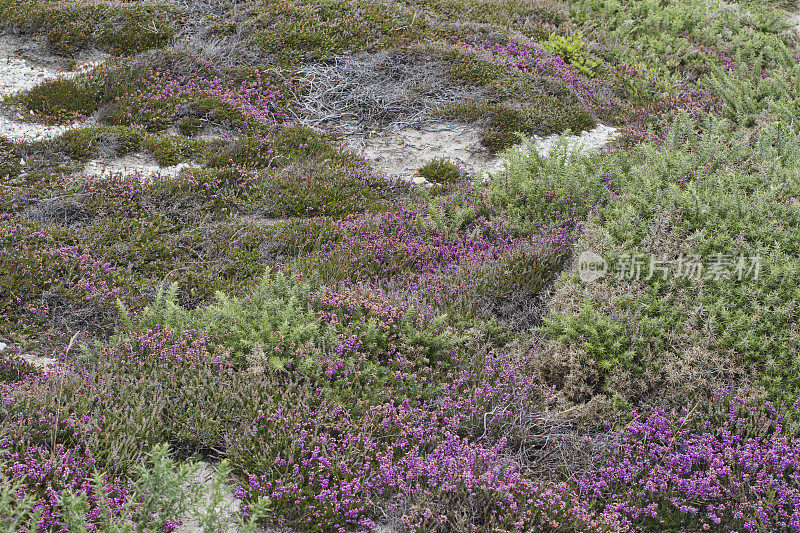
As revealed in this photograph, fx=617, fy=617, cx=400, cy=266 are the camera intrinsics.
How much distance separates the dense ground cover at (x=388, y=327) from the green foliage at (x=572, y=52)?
2.82 m

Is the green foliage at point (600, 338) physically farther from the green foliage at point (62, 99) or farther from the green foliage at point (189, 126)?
the green foliage at point (62, 99)

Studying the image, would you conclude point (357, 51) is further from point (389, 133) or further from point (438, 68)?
point (389, 133)

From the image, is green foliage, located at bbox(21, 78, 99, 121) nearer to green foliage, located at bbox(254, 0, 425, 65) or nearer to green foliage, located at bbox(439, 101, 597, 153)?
green foliage, located at bbox(254, 0, 425, 65)

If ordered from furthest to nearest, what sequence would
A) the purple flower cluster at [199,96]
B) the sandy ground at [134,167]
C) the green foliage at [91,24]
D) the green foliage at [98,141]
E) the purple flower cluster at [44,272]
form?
the green foliage at [91,24], the purple flower cluster at [199,96], the green foliage at [98,141], the sandy ground at [134,167], the purple flower cluster at [44,272]

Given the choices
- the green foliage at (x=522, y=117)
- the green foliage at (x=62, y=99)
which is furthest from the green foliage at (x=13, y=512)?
the green foliage at (x=522, y=117)

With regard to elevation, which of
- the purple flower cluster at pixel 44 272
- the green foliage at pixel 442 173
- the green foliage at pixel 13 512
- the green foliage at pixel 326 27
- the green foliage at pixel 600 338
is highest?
the green foliage at pixel 326 27

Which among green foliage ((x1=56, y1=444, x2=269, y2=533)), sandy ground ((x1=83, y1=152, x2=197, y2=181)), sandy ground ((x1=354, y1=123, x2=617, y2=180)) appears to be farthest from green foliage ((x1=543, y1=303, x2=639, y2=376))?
sandy ground ((x1=83, y1=152, x2=197, y2=181))

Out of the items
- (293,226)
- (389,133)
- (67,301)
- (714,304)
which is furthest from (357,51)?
(714,304)

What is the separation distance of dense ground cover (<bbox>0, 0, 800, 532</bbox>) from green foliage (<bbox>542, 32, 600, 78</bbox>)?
2815mm

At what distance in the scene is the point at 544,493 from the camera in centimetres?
390

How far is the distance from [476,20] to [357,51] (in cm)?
312

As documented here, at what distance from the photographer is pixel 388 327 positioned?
5137mm

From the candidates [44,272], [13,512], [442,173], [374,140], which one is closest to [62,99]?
[44,272]

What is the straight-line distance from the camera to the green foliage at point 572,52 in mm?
12094
